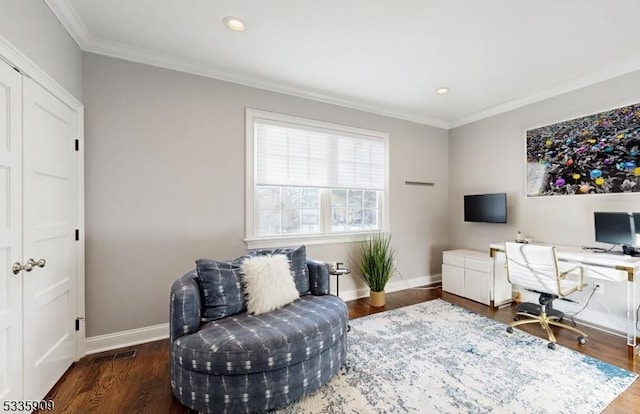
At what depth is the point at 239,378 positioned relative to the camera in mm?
1516

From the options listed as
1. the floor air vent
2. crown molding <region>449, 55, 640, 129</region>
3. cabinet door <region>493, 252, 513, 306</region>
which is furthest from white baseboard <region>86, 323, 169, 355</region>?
crown molding <region>449, 55, 640, 129</region>

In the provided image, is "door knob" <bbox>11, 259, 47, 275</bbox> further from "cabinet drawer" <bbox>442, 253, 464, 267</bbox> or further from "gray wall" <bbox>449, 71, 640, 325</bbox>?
"gray wall" <bbox>449, 71, 640, 325</bbox>

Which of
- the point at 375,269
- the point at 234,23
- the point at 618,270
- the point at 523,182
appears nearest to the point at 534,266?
the point at 618,270

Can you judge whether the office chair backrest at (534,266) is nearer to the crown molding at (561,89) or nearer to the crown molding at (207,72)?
the crown molding at (561,89)

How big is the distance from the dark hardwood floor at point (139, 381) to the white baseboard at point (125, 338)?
0.07m

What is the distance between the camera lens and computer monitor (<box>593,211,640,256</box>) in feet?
8.04

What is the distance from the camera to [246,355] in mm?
1513

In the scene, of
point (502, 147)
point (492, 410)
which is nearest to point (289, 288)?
point (492, 410)

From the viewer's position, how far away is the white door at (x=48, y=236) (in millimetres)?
1583

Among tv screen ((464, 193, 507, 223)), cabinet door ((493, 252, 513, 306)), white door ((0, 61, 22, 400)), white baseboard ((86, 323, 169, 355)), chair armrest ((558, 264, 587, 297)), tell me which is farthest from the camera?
tv screen ((464, 193, 507, 223))

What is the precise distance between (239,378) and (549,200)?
149 inches

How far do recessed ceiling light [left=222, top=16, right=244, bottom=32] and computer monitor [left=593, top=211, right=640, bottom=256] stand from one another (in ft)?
12.4

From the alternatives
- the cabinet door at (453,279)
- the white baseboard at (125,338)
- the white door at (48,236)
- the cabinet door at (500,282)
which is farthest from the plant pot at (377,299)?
the white door at (48,236)

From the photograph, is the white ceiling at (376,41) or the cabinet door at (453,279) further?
the cabinet door at (453,279)
